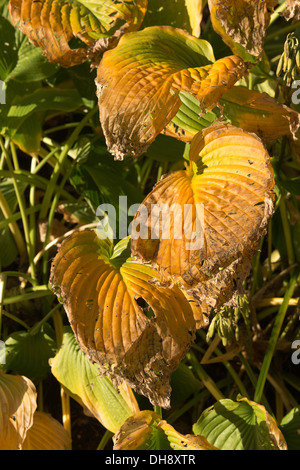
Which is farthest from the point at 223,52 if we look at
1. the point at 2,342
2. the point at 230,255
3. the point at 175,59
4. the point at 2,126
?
the point at 2,342

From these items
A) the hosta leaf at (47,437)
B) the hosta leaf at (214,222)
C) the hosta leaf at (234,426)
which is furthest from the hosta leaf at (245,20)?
the hosta leaf at (47,437)

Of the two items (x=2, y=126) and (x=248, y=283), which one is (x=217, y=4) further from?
(x=248, y=283)

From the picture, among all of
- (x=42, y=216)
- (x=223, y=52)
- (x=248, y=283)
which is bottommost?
(x=248, y=283)

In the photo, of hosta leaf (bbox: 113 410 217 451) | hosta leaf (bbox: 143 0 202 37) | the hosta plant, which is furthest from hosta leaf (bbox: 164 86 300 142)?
hosta leaf (bbox: 113 410 217 451)

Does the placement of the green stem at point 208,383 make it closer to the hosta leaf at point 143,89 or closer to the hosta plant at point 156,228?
the hosta plant at point 156,228

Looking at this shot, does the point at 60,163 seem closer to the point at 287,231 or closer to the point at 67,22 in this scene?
the point at 67,22
